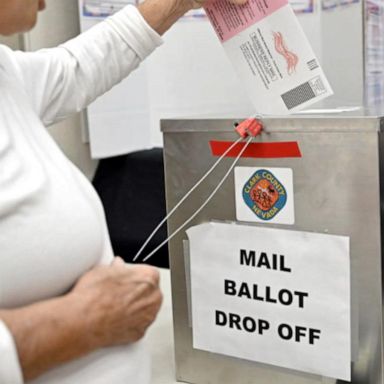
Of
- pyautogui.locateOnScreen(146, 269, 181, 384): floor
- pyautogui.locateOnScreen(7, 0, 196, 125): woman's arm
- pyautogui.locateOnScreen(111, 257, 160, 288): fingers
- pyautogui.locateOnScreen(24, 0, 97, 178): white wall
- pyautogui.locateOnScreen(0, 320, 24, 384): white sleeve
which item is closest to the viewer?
pyautogui.locateOnScreen(0, 320, 24, 384): white sleeve

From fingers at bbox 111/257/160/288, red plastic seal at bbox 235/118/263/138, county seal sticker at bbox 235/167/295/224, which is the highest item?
red plastic seal at bbox 235/118/263/138

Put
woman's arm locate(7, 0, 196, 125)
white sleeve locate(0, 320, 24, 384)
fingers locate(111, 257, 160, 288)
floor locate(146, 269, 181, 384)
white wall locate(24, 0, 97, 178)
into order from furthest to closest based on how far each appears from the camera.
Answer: white wall locate(24, 0, 97, 178) < floor locate(146, 269, 181, 384) < woman's arm locate(7, 0, 196, 125) < fingers locate(111, 257, 160, 288) < white sleeve locate(0, 320, 24, 384)

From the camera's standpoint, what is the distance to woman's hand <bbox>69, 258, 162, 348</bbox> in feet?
1.89

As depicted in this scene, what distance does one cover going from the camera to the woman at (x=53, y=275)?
535mm

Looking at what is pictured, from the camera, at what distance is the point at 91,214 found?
24.4 inches

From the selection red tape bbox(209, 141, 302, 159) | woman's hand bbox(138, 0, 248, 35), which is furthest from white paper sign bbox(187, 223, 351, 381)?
woman's hand bbox(138, 0, 248, 35)

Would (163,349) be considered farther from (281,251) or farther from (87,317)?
(87,317)

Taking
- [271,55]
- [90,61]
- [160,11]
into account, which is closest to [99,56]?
[90,61]

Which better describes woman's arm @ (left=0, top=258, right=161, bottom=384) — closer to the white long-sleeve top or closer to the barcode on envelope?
the white long-sleeve top

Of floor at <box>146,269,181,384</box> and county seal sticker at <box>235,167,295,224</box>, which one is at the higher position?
county seal sticker at <box>235,167,295,224</box>

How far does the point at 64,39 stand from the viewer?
1589mm

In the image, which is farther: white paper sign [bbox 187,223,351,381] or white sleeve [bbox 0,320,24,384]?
white paper sign [bbox 187,223,351,381]

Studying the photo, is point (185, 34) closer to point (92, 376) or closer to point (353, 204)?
point (353, 204)

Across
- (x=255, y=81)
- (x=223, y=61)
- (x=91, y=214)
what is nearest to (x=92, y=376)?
(x=91, y=214)
